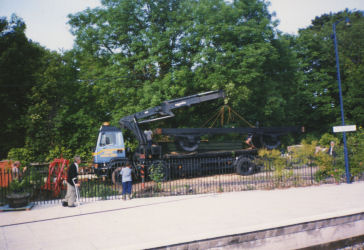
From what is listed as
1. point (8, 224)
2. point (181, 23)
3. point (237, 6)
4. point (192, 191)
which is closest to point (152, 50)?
point (181, 23)

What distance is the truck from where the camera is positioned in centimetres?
1483

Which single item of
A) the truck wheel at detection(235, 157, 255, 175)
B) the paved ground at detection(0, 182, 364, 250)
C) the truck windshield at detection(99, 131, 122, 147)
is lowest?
the paved ground at detection(0, 182, 364, 250)

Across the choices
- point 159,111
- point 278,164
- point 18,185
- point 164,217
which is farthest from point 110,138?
point 278,164

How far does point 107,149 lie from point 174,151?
3.59 meters

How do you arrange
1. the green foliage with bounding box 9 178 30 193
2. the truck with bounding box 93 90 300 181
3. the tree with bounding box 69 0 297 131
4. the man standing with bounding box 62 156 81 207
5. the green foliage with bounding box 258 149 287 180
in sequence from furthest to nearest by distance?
the tree with bounding box 69 0 297 131
the truck with bounding box 93 90 300 181
the green foliage with bounding box 258 149 287 180
the green foliage with bounding box 9 178 30 193
the man standing with bounding box 62 156 81 207

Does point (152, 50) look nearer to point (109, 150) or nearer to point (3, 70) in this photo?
point (109, 150)

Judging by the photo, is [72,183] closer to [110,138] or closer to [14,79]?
[110,138]

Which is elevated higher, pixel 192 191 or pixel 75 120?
pixel 75 120

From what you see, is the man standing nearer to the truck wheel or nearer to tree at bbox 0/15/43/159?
the truck wheel

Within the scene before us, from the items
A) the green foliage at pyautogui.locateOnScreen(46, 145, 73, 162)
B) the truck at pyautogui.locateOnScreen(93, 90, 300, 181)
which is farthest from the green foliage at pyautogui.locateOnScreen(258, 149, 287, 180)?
the green foliage at pyautogui.locateOnScreen(46, 145, 73, 162)

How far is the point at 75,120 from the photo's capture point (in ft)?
74.9

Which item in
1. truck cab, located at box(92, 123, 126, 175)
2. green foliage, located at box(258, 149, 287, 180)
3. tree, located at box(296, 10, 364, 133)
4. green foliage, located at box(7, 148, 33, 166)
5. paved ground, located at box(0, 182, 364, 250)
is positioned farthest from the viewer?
tree, located at box(296, 10, 364, 133)

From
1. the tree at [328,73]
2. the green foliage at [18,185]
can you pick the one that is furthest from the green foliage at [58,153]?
the tree at [328,73]

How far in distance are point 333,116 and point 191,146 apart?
21.3 meters
